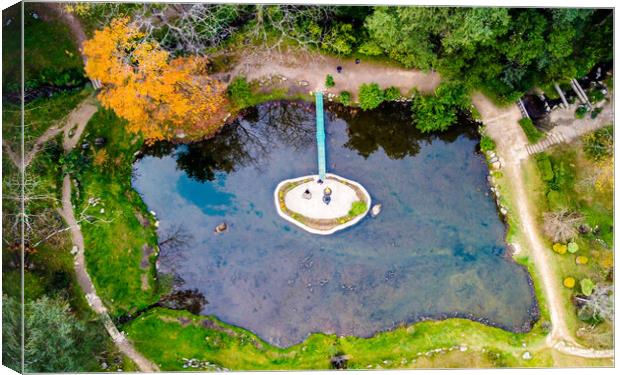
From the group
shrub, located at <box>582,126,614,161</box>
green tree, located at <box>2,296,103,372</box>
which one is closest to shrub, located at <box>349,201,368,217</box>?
shrub, located at <box>582,126,614,161</box>

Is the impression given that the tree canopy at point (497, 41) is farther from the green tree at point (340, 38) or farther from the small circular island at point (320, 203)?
the small circular island at point (320, 203)

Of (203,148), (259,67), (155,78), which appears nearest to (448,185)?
(259,67)

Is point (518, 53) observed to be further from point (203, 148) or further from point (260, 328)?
point (260, 328)

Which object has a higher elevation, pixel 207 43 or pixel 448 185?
pixel 207 43

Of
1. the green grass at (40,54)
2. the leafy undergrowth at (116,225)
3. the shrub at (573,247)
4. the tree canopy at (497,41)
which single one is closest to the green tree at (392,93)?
the tree canopy at (497,41)

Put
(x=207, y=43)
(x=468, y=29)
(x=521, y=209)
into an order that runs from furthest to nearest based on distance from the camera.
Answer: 1. (x=521, y=209)
2. (x=207, y=43)
3. (x=468, y=29)

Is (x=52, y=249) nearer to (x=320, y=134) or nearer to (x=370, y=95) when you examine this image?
(x=320, y=134)
